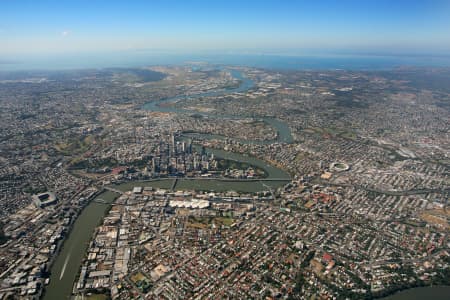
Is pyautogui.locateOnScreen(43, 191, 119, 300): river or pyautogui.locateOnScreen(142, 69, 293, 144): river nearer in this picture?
pyautogui.locateOnScreen(43, 191, 119, 300): river

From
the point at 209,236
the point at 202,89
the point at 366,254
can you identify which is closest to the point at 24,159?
the point at 209,236

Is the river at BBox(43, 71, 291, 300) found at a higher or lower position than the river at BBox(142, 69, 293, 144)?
lower

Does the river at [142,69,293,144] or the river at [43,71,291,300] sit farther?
the river at [142,69,293,144]

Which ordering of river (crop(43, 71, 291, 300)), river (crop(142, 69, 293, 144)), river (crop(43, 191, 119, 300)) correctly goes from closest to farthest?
river (crop(43, 191, 119, 300)), river (crop(43, 71, 291, 300)), river (crop(142, 69, 293, 144))

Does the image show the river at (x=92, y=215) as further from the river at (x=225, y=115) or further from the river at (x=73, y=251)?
the river at (x=225, y=115)

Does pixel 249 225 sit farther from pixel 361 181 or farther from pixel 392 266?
pixel 361 181

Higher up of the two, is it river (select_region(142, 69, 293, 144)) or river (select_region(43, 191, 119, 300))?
river (select_region(142, 69, 293, 144))

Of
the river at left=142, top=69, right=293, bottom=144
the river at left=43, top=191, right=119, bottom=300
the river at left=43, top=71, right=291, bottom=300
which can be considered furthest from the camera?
the river at left=142, top=69, right=293, bottom=144

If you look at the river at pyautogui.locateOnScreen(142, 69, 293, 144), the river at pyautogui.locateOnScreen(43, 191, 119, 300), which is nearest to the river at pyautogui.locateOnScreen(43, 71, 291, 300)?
the river at pyautogui.locateOnScreen(43, 191, 119, 300)

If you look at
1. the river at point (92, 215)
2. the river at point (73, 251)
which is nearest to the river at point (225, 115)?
the river at point (92, 215)

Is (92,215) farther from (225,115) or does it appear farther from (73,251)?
(225,115)

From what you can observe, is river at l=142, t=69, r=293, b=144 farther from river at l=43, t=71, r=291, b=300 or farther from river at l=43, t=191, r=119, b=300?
river at l=43, t=191, r=119, b=300
